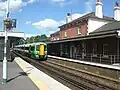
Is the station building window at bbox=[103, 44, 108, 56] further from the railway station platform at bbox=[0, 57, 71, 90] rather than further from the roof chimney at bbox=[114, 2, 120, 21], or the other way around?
the railway station platform at bbox=[0, 57, 71, 90]

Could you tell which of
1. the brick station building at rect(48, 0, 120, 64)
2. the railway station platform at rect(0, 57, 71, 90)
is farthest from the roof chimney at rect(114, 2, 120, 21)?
the railway station platform at rect(0, 57, 71, 90)

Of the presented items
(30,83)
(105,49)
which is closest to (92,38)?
(105,49)

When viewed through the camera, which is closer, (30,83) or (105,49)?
(30,83)

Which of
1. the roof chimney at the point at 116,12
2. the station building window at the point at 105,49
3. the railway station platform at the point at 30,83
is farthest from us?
the roof chimney at the point at 116,12

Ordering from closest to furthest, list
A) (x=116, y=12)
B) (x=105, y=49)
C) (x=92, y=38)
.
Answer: (x=92, y=38) < (x=105, y=49) < (x=116, y=12)

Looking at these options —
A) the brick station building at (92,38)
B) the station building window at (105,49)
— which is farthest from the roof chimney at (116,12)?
the station building window at (105,49)

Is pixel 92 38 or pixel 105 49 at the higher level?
pixel 92 38

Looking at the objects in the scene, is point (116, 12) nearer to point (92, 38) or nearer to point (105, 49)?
point (105, 49)

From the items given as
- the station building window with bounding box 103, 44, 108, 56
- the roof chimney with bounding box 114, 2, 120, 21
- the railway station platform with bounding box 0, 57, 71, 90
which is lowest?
the railway station platform with bounding box 0, 57, 71, 90

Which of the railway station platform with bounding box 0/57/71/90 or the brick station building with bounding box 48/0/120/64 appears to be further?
the brick station building with bounding box 48/0/120/64

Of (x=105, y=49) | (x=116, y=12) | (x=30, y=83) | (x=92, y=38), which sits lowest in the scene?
(x=30, y=83)

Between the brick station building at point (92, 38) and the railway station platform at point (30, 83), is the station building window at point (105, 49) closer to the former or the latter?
the brick station building at point (92, 38)

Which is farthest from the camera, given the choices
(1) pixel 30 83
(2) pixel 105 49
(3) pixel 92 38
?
(2) pixel 105 49

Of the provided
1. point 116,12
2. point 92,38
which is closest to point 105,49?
point 92,38
